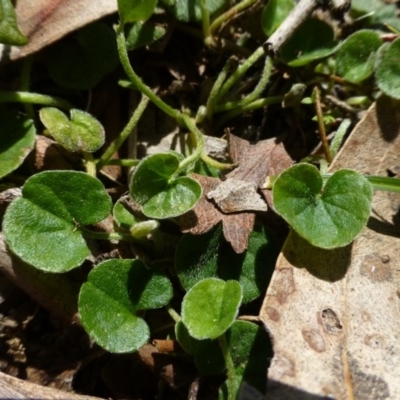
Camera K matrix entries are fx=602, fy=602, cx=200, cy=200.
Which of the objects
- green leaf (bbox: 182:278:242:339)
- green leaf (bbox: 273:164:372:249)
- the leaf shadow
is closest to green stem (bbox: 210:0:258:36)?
green leaf (bbox: 273:164:372:249)

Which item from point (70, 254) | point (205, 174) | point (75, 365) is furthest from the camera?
point (205, 174)

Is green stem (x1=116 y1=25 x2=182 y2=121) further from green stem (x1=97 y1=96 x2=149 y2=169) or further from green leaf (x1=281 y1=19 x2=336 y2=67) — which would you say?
green leaf (x1=281 y1=19 x2=336 y2=67)

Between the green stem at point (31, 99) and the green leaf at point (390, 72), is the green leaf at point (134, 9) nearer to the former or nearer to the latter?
the green stem at point (31, 99)

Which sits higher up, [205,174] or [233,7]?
[233,7]

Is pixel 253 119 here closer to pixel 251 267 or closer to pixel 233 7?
pixel 233 7

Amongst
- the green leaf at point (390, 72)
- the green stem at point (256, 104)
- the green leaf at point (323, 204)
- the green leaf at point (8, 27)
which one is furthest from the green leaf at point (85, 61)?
the green leaf at point (390, 72)

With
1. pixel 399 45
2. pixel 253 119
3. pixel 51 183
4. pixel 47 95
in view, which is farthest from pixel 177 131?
pixel 399 45

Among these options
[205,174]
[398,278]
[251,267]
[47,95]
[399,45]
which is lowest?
[398,278]
